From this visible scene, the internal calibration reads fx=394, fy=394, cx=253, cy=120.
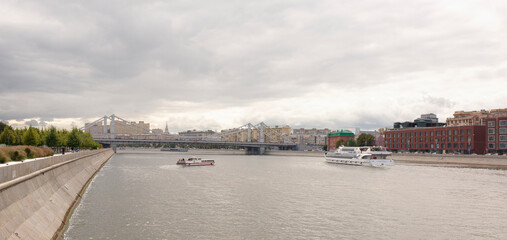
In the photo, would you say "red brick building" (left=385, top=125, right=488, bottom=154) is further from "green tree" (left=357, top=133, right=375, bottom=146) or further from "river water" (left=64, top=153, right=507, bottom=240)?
"river water" (left=64, top=153, right=507, bottom=240)

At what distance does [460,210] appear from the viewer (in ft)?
112

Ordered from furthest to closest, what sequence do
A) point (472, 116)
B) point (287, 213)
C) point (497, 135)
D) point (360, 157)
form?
1. point (472, 116)
2. point (497, 135)
3. point (360, 157)
4. point (287, 213)

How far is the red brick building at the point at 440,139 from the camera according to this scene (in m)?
131

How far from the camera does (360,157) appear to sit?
360 feet

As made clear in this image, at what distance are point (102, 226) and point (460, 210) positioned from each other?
2908 centimetres

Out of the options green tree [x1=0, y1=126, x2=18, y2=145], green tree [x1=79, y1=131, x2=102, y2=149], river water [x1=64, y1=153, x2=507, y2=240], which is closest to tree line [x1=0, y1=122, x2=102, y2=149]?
green tree [x1=0, y1=126, x2=18, y2=145]

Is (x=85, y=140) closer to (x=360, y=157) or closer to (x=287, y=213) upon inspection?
(x=360, y=157)

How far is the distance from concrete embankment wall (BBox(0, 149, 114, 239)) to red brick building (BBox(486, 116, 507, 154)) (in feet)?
432

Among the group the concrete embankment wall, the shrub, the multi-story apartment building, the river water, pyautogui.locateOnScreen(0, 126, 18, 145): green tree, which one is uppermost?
the multi-story apartment building

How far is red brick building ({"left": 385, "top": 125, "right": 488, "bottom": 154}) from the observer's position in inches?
5172

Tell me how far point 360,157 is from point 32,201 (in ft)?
325

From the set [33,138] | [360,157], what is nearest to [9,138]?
[33,138]

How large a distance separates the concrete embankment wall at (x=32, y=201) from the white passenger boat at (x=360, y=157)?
8626 cm

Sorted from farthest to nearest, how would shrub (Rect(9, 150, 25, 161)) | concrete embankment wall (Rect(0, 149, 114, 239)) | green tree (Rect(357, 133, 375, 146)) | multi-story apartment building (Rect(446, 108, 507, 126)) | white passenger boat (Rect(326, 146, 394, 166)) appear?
1. green tree (Rect(357, 133, 375, 146))
2. multi-story apartment building (Rect(446, 108, 507, 126))
3. white passenger boat (Rect(326, 146, 394, 166))
4. shrub (Rect(9, 150, 25, 161))
5. concrete embankment wall (Rect(0, 149, 114, 239))
